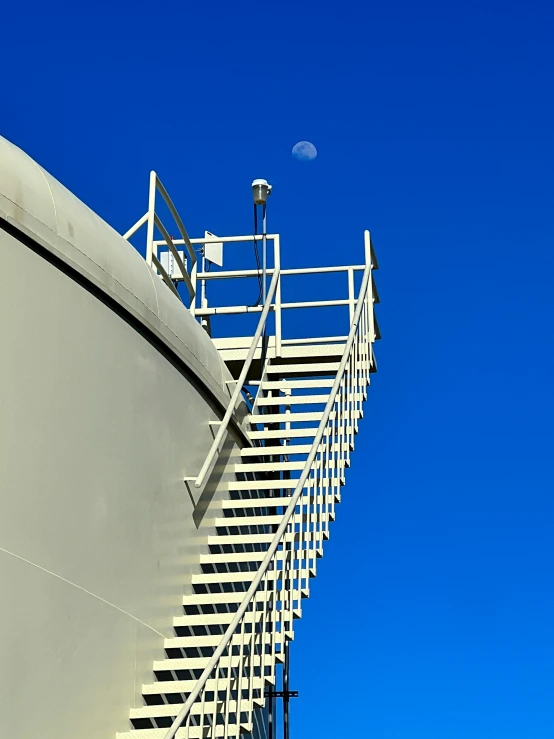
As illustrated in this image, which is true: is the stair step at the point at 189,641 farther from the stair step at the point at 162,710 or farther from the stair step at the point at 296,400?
the stair step at the point at 296,400

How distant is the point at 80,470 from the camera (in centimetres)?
753

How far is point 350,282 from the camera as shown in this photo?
12594mm

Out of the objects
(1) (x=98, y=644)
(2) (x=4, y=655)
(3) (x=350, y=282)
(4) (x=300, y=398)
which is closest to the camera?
(2) (x=4, y=655)

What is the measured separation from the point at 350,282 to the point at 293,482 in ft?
10.9

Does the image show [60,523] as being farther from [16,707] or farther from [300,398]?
[300,398]

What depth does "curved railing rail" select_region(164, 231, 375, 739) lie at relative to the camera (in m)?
7.56

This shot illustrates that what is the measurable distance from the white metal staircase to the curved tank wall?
0.30 meters

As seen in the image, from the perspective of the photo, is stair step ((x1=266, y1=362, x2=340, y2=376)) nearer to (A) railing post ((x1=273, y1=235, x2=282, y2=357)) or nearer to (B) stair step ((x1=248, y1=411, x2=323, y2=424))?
(A) railing post ((x1=273, y1=235, x2=282, y2=357))

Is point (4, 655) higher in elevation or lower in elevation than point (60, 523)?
lower

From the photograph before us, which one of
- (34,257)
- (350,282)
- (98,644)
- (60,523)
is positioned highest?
(350,282)


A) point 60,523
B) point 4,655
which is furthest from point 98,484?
point 4,655

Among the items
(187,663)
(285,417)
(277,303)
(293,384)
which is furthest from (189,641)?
(277,303)

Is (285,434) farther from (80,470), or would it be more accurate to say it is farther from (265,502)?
(80,470)

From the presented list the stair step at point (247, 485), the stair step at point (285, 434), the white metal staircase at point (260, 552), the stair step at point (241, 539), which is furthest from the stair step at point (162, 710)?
the stair step at point (285, 434)
